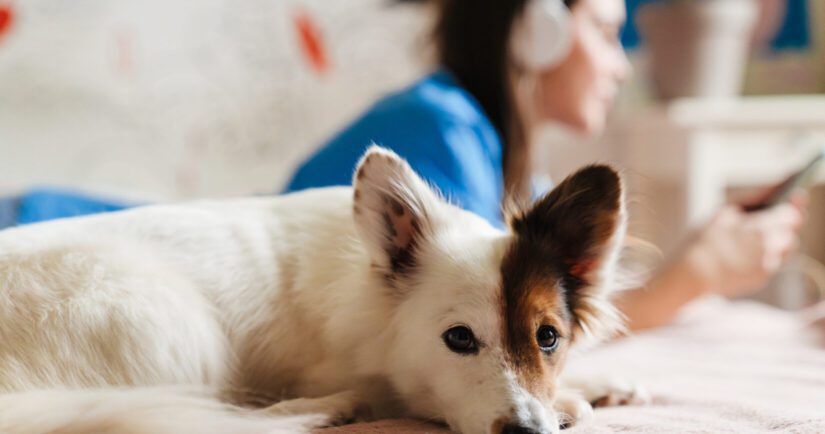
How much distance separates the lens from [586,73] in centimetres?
223

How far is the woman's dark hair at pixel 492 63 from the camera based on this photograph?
2000mm

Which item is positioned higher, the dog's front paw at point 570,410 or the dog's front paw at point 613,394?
the dog's front paw at point 570,410

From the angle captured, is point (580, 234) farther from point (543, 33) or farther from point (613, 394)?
point (543, 33)

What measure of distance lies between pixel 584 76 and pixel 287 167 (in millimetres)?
1480

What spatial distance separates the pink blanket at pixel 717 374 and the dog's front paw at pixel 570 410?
2 cm

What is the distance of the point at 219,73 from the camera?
3178mm

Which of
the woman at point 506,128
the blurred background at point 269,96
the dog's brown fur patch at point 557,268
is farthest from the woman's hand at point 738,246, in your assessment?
the dog's brown fur patch at point 557,268

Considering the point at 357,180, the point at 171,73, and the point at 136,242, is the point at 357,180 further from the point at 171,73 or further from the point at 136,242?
the point at 171,73

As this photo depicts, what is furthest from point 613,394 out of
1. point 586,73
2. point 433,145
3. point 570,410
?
point 586,73

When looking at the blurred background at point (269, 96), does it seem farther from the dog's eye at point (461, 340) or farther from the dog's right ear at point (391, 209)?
the dog's eye at point (461, 340)

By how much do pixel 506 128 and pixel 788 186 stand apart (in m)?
0.74

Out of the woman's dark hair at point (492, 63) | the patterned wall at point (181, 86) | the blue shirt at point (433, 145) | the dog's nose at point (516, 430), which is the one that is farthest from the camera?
the patterned wall at point (181, 86)

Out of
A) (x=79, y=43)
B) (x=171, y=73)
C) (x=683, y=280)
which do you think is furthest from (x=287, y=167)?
(x=683, y=280)

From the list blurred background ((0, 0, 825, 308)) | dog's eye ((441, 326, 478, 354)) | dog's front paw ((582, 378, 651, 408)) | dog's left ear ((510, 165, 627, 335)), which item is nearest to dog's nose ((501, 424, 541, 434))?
dog's eye ((441, 326, 478, 354))
